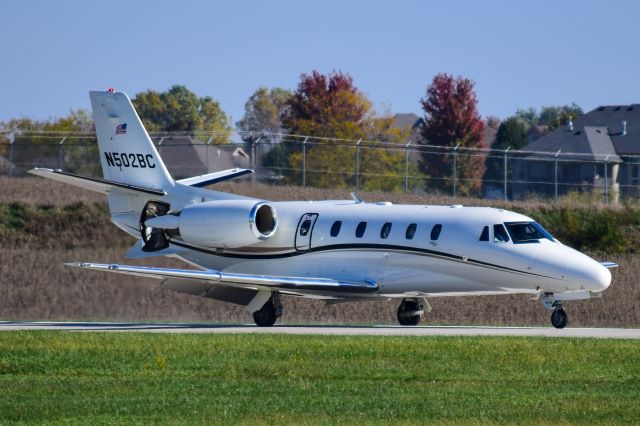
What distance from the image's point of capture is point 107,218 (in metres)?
45.8

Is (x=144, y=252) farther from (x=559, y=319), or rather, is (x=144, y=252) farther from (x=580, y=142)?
(x=580, y=142)

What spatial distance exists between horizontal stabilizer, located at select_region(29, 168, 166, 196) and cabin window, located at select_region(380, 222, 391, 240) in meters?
6.29

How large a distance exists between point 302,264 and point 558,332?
7.18m

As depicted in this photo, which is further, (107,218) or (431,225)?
(107,218)

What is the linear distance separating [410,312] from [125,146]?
8545 mm

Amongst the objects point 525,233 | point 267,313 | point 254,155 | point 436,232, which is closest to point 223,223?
point 267,313

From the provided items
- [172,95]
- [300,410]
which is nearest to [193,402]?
[300,410]

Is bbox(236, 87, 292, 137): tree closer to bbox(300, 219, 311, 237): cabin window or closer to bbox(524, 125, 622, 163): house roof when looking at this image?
bbox(524, 125, 622, 163): house roof

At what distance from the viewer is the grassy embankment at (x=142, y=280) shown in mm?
35062

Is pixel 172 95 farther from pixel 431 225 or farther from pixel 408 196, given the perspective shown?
pixel 431 225

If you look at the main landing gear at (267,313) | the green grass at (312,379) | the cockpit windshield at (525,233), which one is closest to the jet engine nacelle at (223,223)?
the main landing gear at (267,313)

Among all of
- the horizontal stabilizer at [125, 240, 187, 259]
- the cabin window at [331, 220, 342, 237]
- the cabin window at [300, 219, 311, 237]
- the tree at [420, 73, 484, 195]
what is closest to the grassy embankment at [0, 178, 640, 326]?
the horizontal stabilizer at [125, 240, 187, 259]

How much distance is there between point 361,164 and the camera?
73.5 meters

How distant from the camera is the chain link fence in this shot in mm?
53688
